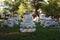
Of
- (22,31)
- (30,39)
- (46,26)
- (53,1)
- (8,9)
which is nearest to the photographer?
(30,39)

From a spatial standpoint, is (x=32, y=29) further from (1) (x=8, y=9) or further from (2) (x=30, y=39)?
(1) (x=8, y=9)

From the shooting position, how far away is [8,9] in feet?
85.7

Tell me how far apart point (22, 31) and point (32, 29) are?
22.4 inches

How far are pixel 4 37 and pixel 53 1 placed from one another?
8.77 meters

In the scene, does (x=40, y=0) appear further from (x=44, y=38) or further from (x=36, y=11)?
(x=44, y=38)

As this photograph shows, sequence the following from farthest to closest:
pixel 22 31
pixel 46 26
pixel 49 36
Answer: pixel 46 26 < pixel 22 31 < pixel 49 36

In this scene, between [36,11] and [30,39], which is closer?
[30,39]

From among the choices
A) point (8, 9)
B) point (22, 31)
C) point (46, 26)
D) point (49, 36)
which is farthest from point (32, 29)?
point (8, 9)

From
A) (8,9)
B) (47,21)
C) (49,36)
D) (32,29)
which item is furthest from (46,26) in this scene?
(8,9)

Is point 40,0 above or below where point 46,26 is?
above

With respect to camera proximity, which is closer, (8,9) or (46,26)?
(46,26)

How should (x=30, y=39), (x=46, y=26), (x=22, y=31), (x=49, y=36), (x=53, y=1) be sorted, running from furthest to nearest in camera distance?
(x=53, y=1) < (x=46, y=26) < (x=22, y=31) < (x=49, y=36) < (x=30, y=39)

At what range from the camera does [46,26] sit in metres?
15.1

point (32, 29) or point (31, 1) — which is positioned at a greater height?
point (31, 1)
